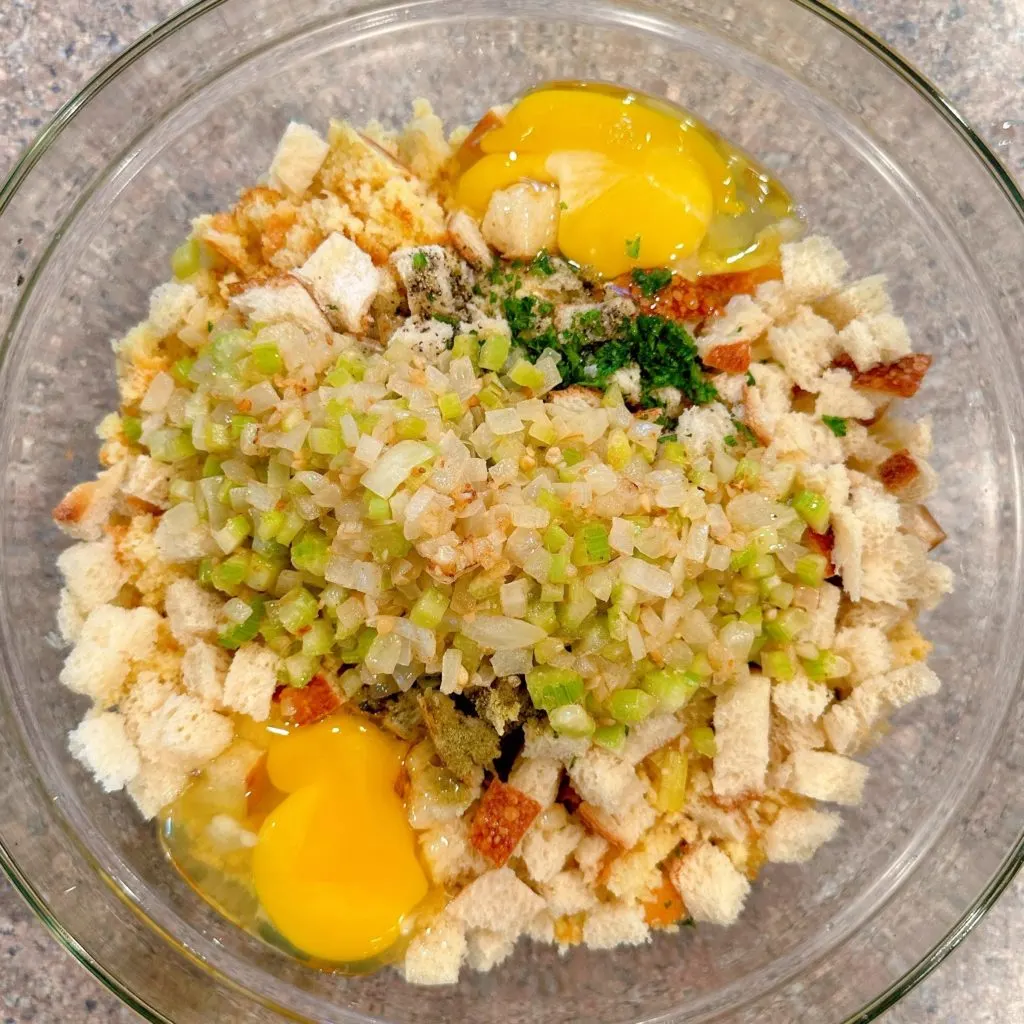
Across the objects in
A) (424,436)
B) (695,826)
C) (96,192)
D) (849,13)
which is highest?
(849,13)

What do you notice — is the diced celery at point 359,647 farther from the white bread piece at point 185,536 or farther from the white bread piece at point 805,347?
the white bread piece at point 805,347

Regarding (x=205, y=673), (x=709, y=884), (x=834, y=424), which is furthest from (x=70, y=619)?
(x=834, y=424)

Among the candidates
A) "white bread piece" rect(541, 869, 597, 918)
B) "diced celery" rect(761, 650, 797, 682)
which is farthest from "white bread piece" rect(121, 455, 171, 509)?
"diced celery" rect(761, 650, 797, 682)

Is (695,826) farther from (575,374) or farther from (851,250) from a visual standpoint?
→ (851,250)

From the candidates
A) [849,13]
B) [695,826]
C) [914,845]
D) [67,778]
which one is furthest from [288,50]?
[914,845]

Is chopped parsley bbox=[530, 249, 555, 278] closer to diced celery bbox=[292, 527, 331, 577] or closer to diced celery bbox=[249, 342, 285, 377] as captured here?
diced celery bbox=[249, 342, 285, 377]
